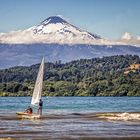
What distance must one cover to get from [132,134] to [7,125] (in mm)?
17950

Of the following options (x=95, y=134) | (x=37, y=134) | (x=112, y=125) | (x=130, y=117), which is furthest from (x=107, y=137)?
(x=130, y=117)

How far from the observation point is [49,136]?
56.3m

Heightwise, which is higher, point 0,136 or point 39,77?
point 39,77

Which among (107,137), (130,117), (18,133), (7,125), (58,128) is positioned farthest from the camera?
(130,117)

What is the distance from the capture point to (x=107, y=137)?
55750 mm

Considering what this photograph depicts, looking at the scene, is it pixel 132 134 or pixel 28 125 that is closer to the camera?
pixel 132 134

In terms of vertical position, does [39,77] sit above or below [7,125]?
above

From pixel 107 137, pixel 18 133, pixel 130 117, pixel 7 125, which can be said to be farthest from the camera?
pixel 130 117

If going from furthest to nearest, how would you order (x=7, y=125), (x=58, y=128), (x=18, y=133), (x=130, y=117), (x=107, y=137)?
(x=130, y=117), (x=7, y=125), (x=58, y=128), (x=18, y=133), (x=107, y=137)

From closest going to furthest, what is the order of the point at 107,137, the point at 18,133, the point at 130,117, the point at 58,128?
the point at 107,137 < the point at 18,133 < the point at 58,128 < the point at 130,117

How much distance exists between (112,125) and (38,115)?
1693 centimetres

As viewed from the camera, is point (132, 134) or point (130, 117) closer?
point (132, 134)

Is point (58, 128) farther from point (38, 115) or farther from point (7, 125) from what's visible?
point (38, 115)

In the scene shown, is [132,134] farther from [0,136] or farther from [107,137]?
[0,136]
